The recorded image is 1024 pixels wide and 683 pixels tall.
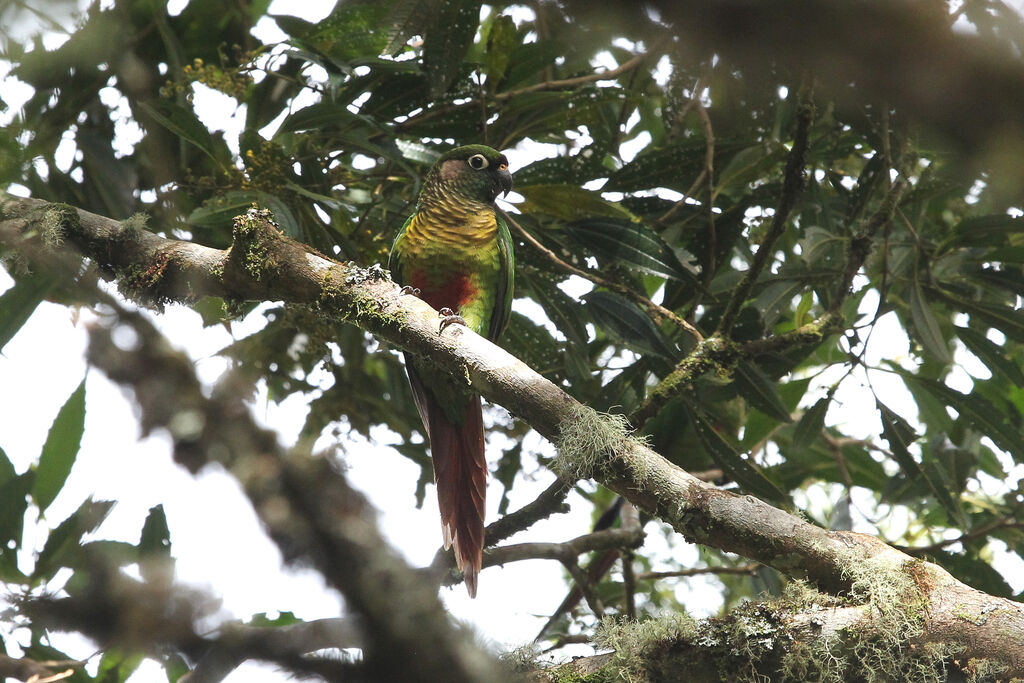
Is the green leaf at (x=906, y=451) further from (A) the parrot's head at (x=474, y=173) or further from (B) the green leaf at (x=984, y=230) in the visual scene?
(A) the parrot's head at (x=474, y=173)

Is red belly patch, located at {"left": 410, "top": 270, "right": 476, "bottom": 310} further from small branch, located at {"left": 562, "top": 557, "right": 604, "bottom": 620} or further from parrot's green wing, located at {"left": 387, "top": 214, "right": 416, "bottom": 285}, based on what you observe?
small branch, located at {"left": 562, "top": 557, "right": 604, "bottom": 620}

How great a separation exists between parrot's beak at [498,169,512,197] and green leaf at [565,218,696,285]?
48cm

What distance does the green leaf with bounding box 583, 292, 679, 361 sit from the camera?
3.18 meters

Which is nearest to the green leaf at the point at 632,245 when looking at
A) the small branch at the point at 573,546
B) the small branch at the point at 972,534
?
the small branch at the point at 573,546

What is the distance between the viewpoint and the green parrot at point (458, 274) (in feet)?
10.8

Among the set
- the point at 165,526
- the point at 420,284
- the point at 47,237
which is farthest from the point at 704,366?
the point at 47,237

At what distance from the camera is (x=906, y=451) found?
3.54 m

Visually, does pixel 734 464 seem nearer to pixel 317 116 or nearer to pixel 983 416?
pixel 983 416

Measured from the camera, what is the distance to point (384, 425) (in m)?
4.36

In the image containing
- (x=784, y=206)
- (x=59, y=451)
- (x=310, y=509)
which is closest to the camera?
(x=310, y=509)

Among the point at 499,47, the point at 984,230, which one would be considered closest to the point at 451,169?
the point at 499,47

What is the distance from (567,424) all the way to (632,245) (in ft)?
4.05

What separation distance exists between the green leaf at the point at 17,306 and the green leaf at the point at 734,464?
2.51 metres

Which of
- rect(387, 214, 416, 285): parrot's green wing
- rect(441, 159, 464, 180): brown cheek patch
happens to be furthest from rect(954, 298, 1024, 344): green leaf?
rect(387, 214, 416, 285): parrot's green wing
